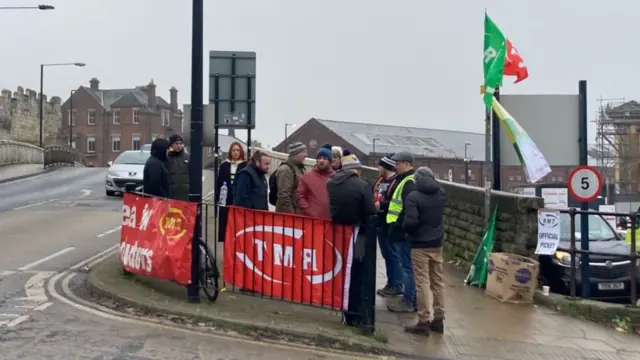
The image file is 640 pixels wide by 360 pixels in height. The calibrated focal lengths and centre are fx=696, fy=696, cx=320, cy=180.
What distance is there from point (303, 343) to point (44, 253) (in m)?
6.41

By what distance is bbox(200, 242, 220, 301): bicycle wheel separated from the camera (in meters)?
8.05

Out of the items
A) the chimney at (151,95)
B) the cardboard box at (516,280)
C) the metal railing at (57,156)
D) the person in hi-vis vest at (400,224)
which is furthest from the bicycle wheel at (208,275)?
the chimney at (151,95)

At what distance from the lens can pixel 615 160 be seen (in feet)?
189

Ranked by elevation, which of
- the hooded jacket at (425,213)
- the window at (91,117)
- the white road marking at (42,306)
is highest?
the window at (91,117)

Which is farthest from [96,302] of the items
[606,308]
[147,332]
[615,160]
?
[615,160]

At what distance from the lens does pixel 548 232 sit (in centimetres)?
936

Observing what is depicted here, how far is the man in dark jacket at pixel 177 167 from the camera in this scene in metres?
9.73

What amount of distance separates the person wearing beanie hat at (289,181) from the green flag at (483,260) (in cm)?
312

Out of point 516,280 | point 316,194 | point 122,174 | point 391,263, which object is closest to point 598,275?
point 516,280

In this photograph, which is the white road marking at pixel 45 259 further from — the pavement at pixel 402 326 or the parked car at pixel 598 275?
the parked car at pixel 598 275

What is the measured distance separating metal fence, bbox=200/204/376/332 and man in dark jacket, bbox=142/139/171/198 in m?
1.69

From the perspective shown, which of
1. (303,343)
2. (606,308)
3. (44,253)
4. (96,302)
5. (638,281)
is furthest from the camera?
(44,253)

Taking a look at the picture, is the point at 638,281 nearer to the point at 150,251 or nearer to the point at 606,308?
the point at 606,308

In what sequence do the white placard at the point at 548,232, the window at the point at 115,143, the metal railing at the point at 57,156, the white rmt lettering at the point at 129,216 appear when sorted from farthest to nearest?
1. the window at the point at 115,143
2. the metal railing at the point at 57,156
3. the white placard at the point at 548,232
4. the white rmt lettering at the point at 129,216
